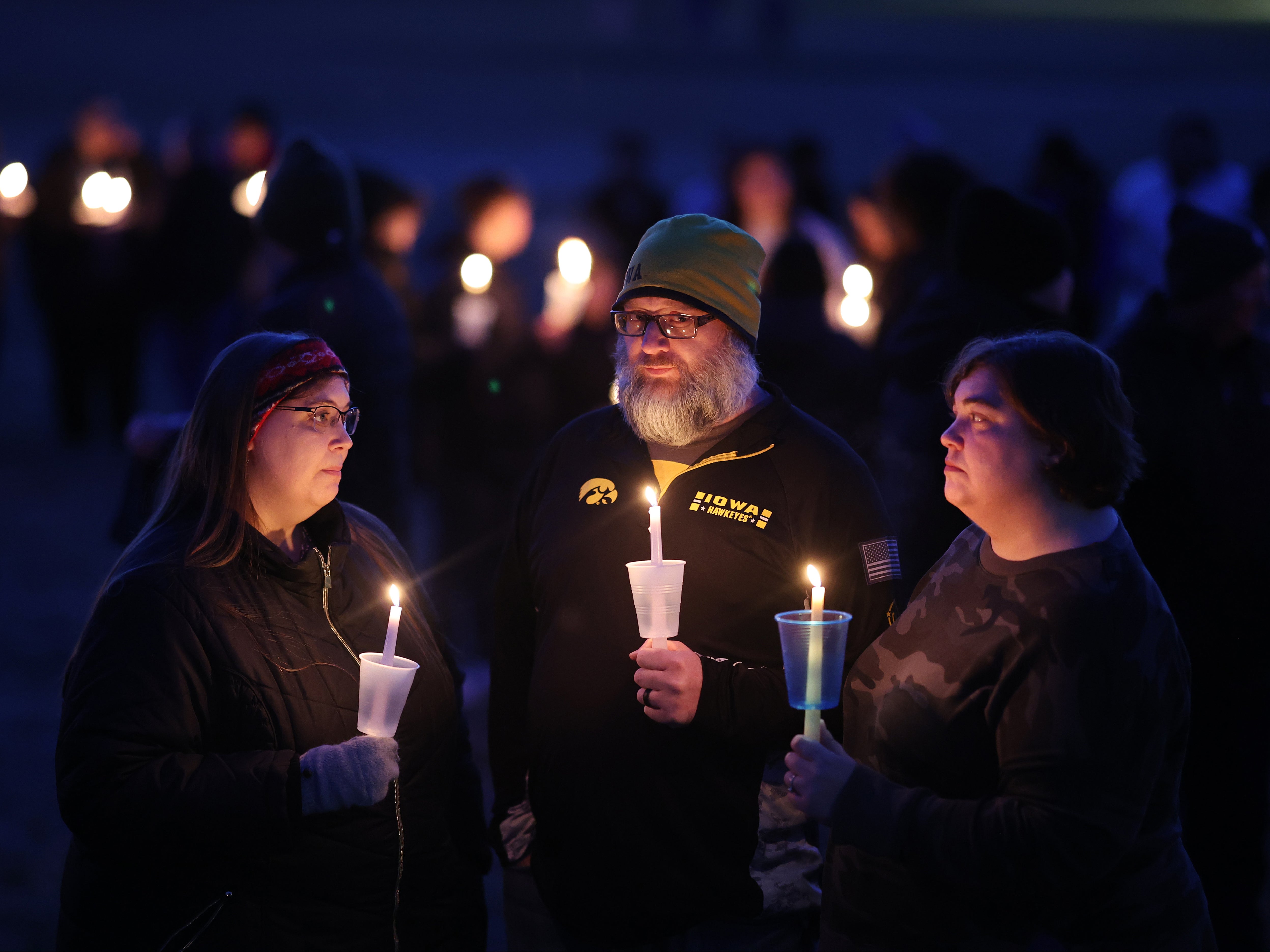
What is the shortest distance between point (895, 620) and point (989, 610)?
41 cm

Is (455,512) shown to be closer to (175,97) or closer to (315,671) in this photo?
(315,671)

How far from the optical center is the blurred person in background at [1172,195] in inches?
364

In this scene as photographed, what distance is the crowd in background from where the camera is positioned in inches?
152

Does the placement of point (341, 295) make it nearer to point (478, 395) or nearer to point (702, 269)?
point (478, 395)

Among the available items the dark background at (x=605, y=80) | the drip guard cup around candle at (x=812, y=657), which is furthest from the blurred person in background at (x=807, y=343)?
the dark background at (x=605, y=80)

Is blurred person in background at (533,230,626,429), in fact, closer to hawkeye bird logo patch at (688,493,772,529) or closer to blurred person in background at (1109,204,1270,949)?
blurred person in background at (1109,204,1270,949)

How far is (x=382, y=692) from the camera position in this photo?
7.93 feet

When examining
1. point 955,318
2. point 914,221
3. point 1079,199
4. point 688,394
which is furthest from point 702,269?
point 1079,199

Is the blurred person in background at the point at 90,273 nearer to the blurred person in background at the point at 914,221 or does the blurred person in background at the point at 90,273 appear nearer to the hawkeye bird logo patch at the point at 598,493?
the blurred person in background at the point at 914,221

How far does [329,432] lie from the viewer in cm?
280

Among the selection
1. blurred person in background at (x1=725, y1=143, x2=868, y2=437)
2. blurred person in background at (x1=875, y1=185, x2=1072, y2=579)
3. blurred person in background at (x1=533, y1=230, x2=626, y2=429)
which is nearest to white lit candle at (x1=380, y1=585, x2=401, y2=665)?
blurred person in background at (x1=875, y1=185, x2=1072, y2=579)

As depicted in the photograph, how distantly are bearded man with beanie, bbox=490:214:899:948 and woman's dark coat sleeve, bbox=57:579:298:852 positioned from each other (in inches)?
29.9

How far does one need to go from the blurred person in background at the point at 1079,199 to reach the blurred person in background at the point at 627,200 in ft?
10.2

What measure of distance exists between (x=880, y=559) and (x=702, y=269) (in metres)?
0.86
